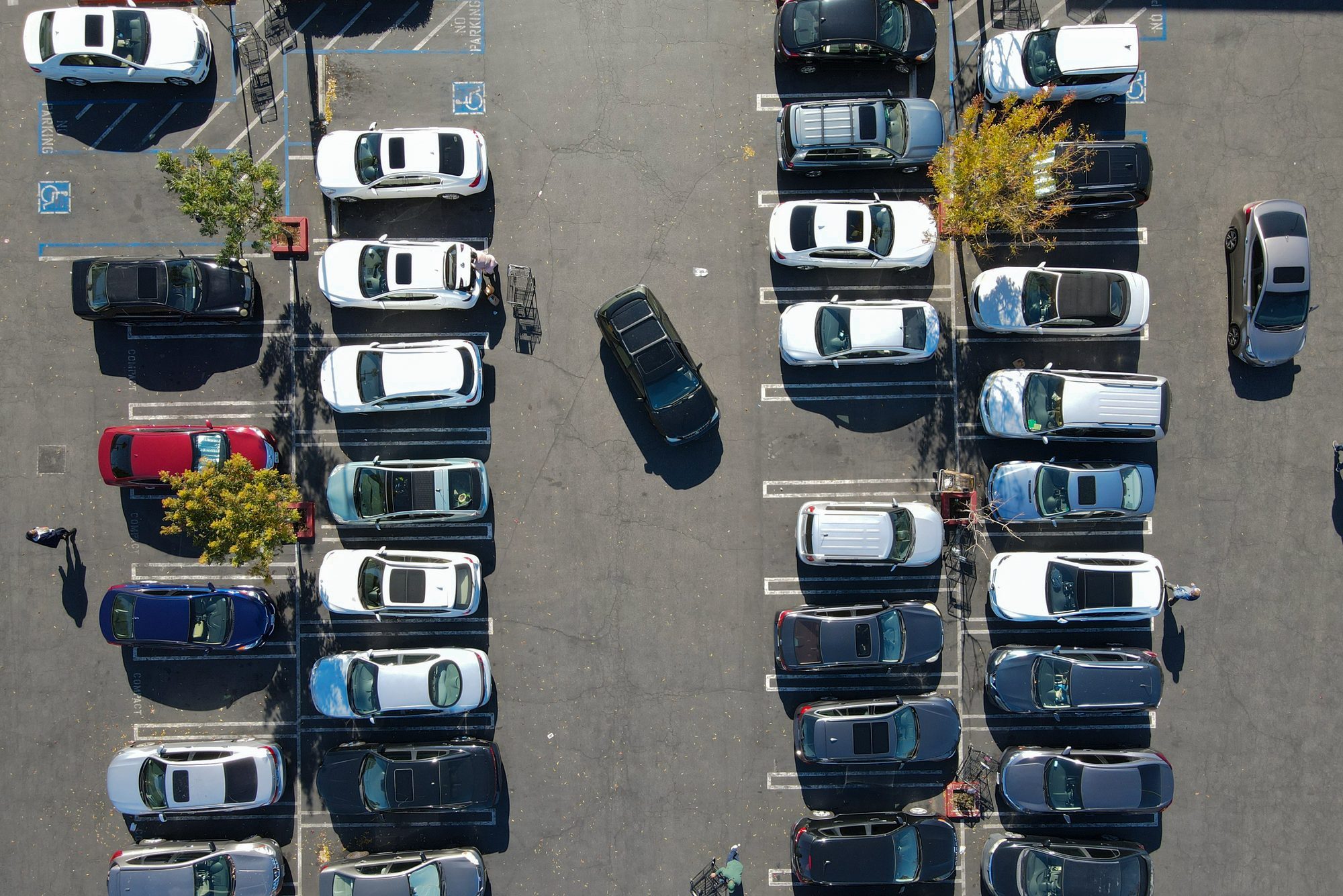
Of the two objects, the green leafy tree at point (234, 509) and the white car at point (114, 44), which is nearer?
the green leafy tree at point (234, 509)

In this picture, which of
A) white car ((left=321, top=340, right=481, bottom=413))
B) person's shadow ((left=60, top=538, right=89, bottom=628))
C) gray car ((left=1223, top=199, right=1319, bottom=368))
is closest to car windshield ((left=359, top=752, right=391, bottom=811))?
person's shadow ((left=60, top=538, right=89, bottom=628))

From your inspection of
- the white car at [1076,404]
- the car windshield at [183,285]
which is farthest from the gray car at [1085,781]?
the car windshield at [183,285]

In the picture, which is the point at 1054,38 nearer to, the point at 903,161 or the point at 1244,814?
the point at 903,161

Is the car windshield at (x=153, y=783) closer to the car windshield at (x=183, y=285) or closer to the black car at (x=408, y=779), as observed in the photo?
the black car at (x=408, y=779)

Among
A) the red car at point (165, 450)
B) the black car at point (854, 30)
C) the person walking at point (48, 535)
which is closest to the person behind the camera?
the red car at point (165, 450)

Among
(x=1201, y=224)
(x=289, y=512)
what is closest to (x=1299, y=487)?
(x=1201, y=224)

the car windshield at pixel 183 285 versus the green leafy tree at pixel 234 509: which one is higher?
the car windshield at pixel 183 285

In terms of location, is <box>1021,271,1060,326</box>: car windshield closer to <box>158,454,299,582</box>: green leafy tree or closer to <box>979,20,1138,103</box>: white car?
<box>979,20,1138,103</box>: white car
